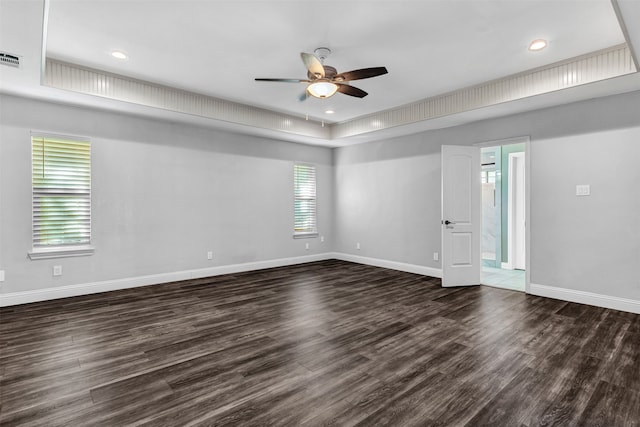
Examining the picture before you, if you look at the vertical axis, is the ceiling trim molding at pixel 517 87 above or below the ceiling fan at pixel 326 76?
above

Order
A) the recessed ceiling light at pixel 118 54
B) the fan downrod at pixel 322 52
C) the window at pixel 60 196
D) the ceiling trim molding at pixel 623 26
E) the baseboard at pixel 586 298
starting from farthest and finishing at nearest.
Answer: the window at pixel 60 196, the baseboard at pixel 586 298, the recessed ceiling light at pixel 118 54, the fan downrod at pixel 322 52, the ceiling trim molding at pixel 623 26

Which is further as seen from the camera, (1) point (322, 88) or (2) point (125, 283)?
(2) point (125, 283)

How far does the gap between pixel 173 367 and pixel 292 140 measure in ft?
17.2

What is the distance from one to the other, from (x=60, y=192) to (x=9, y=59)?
6.19 ft

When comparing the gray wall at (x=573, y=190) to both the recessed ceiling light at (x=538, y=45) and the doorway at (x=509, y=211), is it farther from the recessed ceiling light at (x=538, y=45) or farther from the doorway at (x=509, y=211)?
the doorway at (x=509, y=211)

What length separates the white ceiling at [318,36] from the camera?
282 cm

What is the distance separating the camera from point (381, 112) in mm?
5980

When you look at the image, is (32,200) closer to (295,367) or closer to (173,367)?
(173,367)

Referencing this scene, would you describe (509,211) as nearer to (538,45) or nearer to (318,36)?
(538,45)

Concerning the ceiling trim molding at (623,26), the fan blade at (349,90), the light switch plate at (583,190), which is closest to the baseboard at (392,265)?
the light switch plate at (583,190)

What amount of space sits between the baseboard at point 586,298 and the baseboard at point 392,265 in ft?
5.12

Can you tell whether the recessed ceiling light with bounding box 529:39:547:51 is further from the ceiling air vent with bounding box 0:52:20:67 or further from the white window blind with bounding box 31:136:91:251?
the white window blind with bounding box 31:136:91:251

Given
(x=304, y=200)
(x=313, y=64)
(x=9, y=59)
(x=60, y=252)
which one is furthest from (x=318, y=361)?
(x=304, y=200)

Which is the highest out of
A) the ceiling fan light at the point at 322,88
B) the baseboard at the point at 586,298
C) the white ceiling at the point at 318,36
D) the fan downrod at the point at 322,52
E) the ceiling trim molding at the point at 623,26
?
the white ceiling at the point at 318,36
